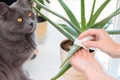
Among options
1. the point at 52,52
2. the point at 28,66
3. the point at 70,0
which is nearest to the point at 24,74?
the point at 28,66

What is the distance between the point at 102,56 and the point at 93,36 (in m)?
0.39

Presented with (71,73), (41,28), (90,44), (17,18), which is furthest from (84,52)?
(41,28)

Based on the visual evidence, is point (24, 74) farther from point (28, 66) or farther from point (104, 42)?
point (104, 42)

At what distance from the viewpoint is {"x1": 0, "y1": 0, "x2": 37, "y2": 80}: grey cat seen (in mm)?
887

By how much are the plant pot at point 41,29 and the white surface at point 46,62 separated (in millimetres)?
37

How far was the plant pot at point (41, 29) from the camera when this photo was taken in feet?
3.82

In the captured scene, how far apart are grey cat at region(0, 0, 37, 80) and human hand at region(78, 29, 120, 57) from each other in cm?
21

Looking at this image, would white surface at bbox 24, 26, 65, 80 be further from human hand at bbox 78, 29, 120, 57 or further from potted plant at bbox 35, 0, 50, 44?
human hand at bbox 78, 29, 120, 57

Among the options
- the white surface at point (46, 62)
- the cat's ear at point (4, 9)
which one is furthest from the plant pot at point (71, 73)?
the cat's ear at point (4, 9)

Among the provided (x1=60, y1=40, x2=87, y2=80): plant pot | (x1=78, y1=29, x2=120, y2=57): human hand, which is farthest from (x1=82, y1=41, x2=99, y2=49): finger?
(x1=60, y1=40, x2=87, y2=80): plant pot

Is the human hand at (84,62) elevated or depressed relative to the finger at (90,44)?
depressed

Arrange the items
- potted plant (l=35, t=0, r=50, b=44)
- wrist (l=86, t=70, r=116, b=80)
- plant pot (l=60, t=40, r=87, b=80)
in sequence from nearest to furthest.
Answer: wrist (l=86, t=70, r=116, b=80) → plant pot (l=60, t=40, r=87, b=80) → potted plant (l=35, t=0, r=50, b=44)

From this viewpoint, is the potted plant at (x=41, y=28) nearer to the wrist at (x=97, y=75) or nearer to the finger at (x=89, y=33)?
the finger at (x=89, y=33)

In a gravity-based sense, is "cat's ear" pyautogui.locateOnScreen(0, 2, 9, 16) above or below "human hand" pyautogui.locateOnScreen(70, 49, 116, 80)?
above
